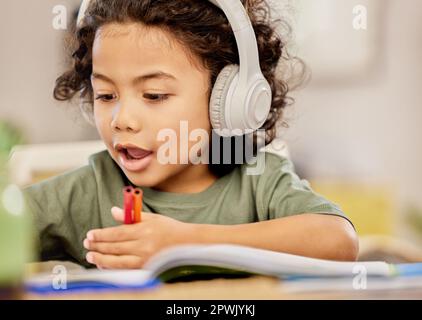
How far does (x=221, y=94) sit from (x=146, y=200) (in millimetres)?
191

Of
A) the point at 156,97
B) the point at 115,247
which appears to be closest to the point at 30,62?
the point at 156,97

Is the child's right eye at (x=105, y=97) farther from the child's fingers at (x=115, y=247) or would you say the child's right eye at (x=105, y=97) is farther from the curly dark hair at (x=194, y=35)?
the child's fingers at (x=115, y=247)

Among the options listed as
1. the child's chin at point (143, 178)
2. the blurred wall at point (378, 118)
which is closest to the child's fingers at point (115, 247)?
the child's chin at point (143, 178)

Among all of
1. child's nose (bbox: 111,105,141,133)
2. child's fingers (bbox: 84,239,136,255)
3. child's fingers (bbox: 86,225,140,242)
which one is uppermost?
child's nose (bbox: 111,105,141,133)

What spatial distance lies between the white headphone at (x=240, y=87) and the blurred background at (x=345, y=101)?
8 centimetres

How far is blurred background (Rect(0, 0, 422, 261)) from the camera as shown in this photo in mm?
1073

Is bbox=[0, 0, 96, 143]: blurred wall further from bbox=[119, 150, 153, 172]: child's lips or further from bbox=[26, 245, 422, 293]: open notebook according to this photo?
bbox=[26, 245, 422, 293]: open notebook

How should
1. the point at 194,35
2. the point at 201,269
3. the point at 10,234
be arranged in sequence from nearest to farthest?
the point at 10,234 → the point at 201,269 → the point at 194,35

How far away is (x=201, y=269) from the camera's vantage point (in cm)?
92

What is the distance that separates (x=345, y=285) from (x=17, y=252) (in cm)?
41

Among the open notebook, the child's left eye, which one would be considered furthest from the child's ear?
the open notebook

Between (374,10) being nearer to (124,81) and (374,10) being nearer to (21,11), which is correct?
(124,81)

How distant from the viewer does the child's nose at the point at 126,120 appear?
1.01 metres

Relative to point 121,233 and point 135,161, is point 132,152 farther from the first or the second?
point 121,233
